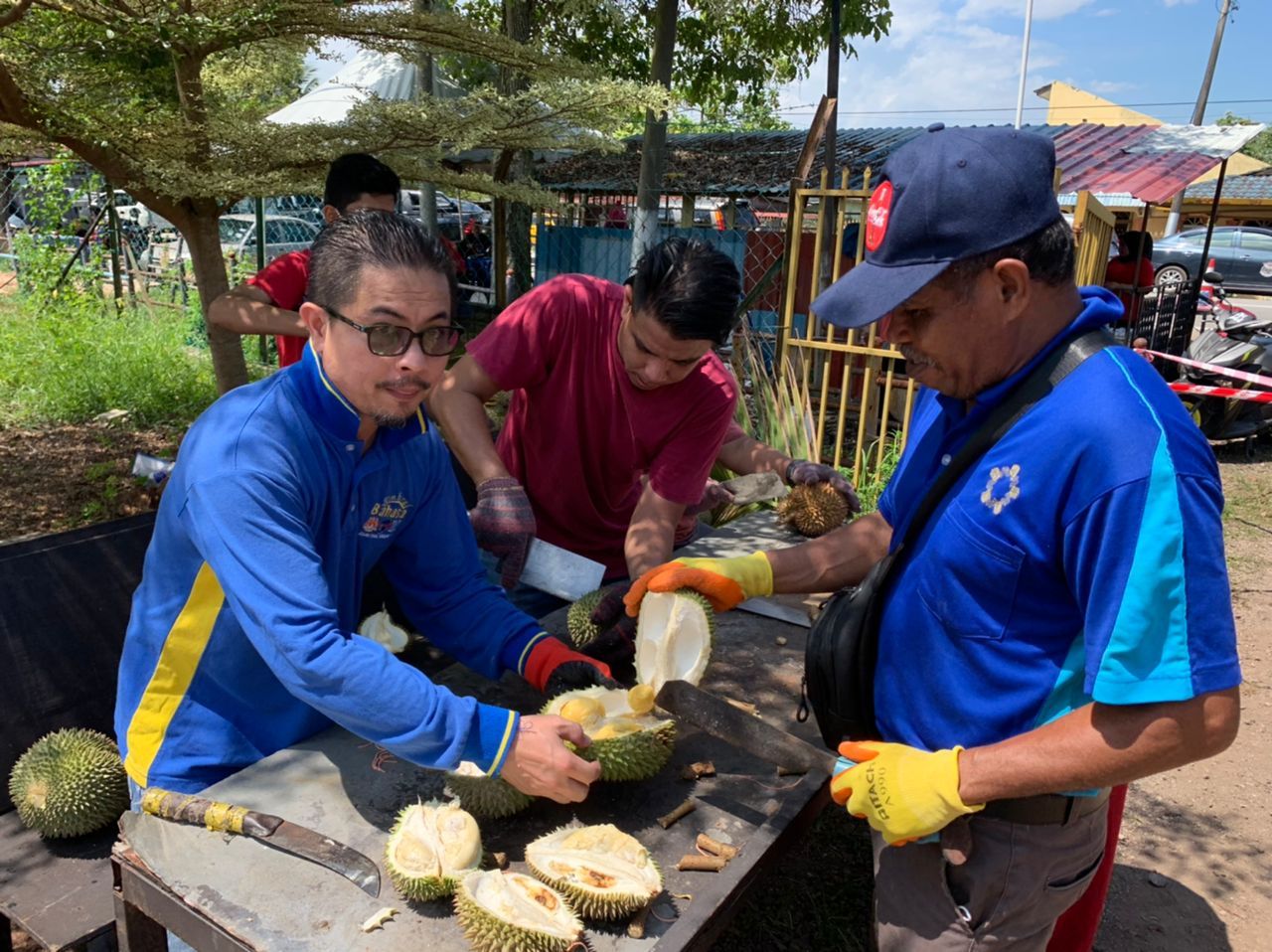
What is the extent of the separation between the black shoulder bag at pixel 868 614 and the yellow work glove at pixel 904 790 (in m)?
0.14

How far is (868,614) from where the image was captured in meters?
1.73

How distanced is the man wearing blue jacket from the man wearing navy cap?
2.17 ft

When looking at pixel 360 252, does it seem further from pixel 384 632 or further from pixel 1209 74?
pixel 1209 74

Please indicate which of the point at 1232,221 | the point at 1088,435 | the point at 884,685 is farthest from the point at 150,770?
the point at 1232,221

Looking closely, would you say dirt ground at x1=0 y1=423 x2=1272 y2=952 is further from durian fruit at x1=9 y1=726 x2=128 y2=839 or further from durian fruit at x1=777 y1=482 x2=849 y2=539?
durian fruit at x1=777 y1=482 x2=849 y2=539

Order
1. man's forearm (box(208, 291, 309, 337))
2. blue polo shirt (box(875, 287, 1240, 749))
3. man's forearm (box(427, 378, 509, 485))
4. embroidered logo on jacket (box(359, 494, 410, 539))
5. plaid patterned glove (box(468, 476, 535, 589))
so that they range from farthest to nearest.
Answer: man's forearm (box(208, 291, 309, 337)), man's forearm (box(427, 378, 509, 485)), plaid patterned glove (box(468, 476, 535, 589)), embroidered logo on jacket (box(359, 494, 410, 539)), blue polo shirt (box(875, 287, 1240, 749))

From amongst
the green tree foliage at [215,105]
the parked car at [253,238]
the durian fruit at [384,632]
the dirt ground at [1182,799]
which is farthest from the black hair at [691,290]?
the parked car at [253,238]

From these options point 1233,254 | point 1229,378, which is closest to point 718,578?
point 1229,378

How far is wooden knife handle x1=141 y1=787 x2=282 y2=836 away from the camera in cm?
160

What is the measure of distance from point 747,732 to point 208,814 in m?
1.08

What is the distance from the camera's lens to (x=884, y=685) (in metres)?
1.75

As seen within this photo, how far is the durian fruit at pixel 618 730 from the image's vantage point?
184 centimetres

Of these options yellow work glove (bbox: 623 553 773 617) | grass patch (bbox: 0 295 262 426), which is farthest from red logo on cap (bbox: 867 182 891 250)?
grass patch (bbox: 0 295 262 426)

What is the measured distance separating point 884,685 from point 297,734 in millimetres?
1278
